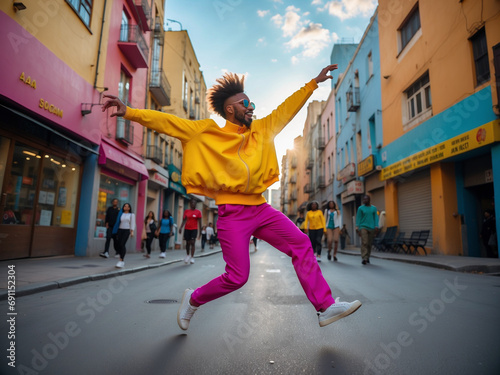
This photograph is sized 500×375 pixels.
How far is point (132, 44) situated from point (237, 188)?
47.1 ft

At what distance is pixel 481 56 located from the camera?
1159 centimetres

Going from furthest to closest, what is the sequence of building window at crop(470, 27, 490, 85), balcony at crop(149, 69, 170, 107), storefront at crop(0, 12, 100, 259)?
balcony at crop(149, 69, 170, 107), building window at crop(470, 27, 490, 85), storefront at crop(0, 12, 100, 259)

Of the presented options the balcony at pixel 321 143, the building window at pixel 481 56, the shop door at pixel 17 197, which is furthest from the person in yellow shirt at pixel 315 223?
the balcony at pixel 321 143

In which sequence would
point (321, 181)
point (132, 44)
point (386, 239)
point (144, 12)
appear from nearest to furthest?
point (132, 44), point (386, 239), point (144, 12), point (321, 181)

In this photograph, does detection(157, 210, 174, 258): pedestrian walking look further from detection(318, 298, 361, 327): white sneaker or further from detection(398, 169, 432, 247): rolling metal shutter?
detection(318, 298, 361, 327): white sneaker

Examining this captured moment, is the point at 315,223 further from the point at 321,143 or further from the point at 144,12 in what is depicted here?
the point at 321,143

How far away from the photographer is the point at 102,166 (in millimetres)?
13633

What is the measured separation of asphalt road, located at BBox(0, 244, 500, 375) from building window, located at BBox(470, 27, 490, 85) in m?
8.94

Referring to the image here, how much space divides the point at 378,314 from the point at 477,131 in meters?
9.60

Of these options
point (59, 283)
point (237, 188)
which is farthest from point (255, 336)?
point (59, 283)

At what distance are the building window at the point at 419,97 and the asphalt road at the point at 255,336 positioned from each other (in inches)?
483

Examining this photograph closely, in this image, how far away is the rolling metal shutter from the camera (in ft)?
49.4

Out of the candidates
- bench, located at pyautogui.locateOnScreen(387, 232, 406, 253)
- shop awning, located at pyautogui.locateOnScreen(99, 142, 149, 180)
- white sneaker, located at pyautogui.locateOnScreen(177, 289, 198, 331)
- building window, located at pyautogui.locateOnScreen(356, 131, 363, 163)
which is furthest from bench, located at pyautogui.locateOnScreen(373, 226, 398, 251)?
white sneaker, located at pyautogui.locateOnScreen(177, 289, 198, 331)

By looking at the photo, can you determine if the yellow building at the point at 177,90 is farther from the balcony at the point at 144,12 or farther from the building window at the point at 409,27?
the building window at the point at 409,27
